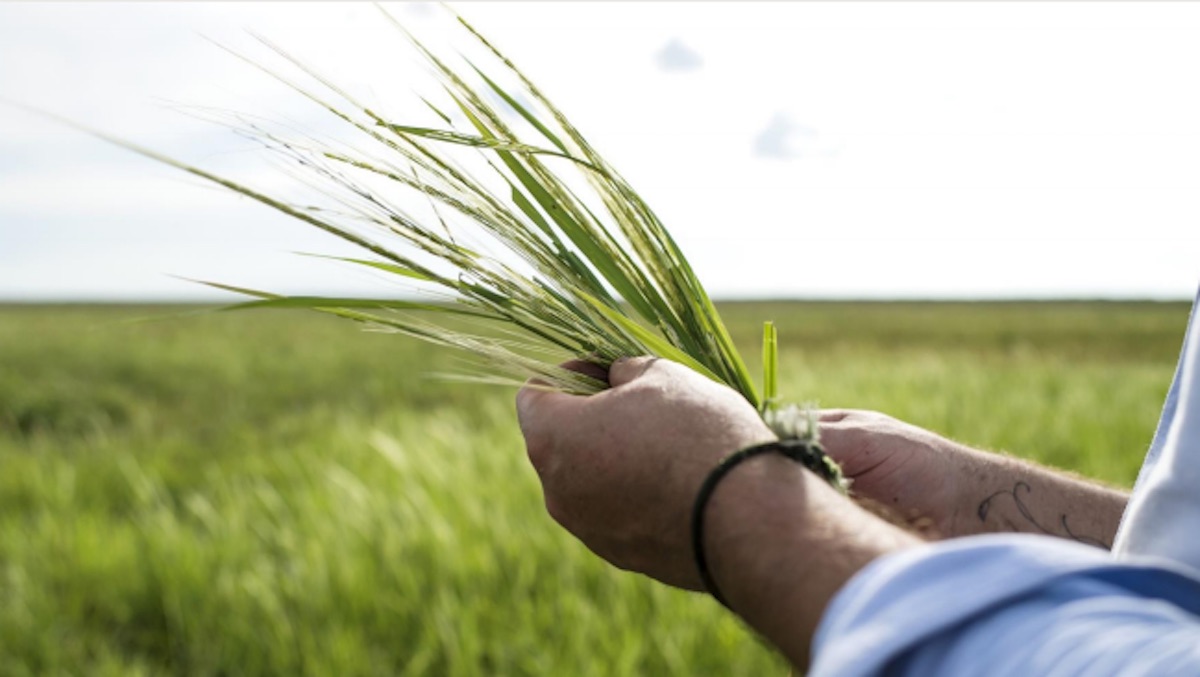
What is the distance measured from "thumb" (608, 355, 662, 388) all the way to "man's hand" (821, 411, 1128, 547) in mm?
319

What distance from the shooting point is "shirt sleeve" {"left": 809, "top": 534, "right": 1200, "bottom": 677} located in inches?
22.9

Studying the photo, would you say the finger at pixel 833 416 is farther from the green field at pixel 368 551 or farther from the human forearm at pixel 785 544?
the green field at pixel 368 551

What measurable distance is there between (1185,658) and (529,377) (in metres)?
0.84

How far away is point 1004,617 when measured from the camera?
24.2 inches

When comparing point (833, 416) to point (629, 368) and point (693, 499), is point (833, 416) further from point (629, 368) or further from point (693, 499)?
point (693, 499)

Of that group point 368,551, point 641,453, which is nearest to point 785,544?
point 641,453

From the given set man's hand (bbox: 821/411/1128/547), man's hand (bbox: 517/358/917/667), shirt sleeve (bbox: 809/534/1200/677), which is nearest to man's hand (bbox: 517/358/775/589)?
man's hand (bbox: 517/358/917/667)

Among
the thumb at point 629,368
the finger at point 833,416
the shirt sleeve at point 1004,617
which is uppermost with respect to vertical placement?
the thumb at point 629,368

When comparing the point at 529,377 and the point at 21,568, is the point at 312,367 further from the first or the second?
the point at 529,377

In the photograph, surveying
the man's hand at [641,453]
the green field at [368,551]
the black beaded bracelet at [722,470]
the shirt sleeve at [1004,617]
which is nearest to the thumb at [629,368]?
the man's hand at [641,453]

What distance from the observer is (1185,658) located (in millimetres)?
568

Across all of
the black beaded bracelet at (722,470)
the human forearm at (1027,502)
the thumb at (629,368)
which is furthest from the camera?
the human forearm at (1027,502)

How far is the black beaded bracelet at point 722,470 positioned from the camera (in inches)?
30.8

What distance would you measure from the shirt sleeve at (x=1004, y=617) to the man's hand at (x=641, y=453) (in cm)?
22
